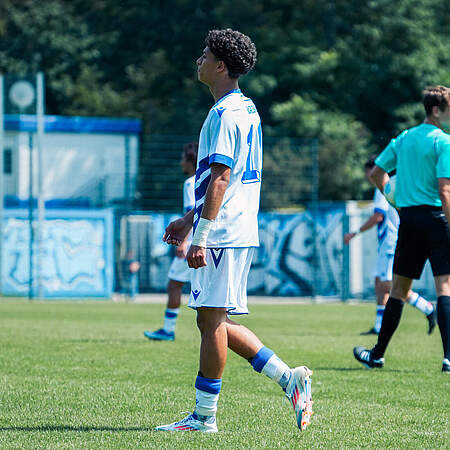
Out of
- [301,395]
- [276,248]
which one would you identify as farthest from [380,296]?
[276,248]

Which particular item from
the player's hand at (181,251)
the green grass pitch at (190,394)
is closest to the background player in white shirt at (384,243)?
the green grass pitch at (190,394)

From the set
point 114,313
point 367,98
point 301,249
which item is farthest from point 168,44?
point 114,313

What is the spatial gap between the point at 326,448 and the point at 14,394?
2.66 meters

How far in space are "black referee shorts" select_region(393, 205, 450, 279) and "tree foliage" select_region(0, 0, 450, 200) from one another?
2910 centimetres

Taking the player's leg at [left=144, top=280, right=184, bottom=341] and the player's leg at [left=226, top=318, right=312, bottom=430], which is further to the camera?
the player's leg at [left=144, top=280, right=184, bottom=341]

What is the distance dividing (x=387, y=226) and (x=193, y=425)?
25.7ft

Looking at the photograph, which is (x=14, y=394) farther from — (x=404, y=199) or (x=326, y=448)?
(x=404, y=199)

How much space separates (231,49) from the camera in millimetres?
5512

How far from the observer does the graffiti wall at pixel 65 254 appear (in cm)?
2405

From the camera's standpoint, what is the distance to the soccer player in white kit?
210 inches

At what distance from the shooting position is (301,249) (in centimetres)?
2662

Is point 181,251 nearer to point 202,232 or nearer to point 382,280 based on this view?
point 382,280

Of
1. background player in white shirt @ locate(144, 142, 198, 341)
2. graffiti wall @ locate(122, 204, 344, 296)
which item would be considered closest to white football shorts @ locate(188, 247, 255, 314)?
background player in white shirt @ locate(144, 142, 198, 341)

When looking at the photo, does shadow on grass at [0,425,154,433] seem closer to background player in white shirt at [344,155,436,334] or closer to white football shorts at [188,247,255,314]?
white football shorts at [188,247,255,314]
